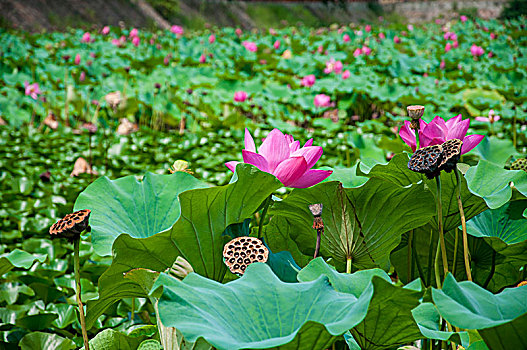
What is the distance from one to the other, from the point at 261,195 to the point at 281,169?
46 mm

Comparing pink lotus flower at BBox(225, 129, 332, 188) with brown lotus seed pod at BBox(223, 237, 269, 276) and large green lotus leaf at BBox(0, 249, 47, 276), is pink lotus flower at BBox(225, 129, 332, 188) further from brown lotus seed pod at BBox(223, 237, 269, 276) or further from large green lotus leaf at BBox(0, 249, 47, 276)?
large green lotus leaf at BBox(0, 249, 47, 276)

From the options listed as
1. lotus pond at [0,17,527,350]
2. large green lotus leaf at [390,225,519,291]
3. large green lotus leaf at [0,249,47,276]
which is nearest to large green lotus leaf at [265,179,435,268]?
lotus pond at [0,17,527,350]

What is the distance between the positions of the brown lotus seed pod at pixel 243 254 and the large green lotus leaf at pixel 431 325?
0.18 meters

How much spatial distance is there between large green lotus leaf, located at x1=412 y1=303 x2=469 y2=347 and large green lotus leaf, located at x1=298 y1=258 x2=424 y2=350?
1 centimetres

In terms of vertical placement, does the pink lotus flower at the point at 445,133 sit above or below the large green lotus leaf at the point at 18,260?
above

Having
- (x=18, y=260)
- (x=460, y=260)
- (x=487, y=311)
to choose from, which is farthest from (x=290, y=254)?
(x=18, y=260)

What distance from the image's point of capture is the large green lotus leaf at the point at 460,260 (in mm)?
826

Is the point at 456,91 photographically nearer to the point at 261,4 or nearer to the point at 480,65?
the point at 480,65

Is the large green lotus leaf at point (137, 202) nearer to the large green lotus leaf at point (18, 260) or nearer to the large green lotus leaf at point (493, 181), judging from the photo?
the large green lotus leaf at point (18, 260)

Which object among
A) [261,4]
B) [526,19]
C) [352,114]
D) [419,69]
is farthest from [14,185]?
[261,4]

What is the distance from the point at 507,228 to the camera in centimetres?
84

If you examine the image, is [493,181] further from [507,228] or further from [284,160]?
[284,160]

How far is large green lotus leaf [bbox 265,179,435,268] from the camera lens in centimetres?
69

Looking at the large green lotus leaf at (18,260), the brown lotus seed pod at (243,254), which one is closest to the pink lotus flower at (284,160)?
the brown lotus seed pod at (243,254)
